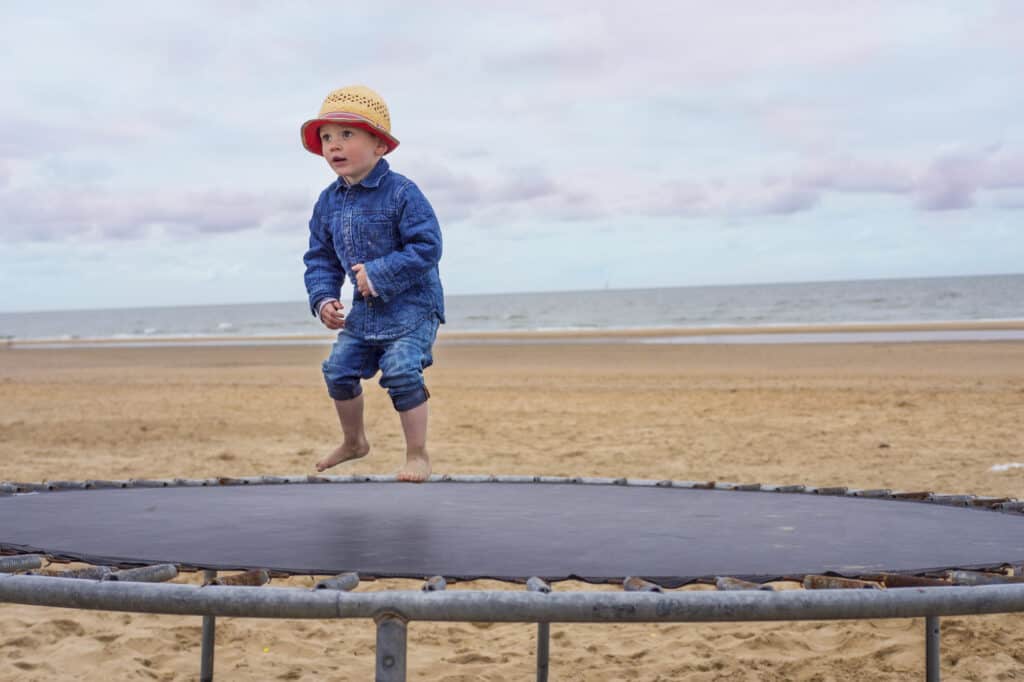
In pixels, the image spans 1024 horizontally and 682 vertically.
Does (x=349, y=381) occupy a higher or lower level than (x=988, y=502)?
higher

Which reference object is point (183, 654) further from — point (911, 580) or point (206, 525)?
point (911, 580)

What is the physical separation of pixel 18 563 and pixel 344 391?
1.16 m

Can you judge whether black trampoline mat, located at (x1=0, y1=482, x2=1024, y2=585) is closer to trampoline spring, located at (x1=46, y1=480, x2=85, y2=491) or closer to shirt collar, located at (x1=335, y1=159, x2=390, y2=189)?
trampoline spring, located at (x1=46, y1=480, x2=85, y2=491)

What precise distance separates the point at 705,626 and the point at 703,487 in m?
0.77

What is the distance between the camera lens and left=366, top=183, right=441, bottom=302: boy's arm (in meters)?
2.68

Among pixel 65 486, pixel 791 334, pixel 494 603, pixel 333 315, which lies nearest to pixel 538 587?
pixel 494 603

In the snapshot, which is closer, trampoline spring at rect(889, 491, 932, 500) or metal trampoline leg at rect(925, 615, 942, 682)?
metal trampoline leg at rect(925, 615, 942, 682)

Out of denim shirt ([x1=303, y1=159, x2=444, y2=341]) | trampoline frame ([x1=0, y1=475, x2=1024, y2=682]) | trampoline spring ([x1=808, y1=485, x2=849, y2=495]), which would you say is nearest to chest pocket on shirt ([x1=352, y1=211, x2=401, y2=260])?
denim shirt ([x1=303, y1=159, x2=444, y2=341])

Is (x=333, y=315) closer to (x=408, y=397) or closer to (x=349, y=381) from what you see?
(x=349, y=381)

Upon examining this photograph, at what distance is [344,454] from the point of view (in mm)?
2973

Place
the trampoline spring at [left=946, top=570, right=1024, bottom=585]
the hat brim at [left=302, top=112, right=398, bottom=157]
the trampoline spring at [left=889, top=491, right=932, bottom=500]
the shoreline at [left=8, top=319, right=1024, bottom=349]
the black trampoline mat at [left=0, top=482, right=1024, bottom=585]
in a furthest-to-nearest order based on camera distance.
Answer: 1. the shoreline at [left=8, top=319, right=1024, bottom=349]
2. the trampoline spring at [left=889, top=491, right=932, bottom=500]
3. the hat brim at [left=302, top=112, right=398, bottom=157]
4. the black trampoline mat at [left=0, top=482, right=1024, bottom=585]
5. the trampoline spring at [left=946, top=570, right=1024, bottom=585]

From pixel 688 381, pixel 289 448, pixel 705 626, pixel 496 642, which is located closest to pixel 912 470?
pixel 705 626

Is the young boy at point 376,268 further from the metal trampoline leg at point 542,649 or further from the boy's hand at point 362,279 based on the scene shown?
the metal trampoline leg at point 542,649

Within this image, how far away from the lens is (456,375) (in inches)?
714
